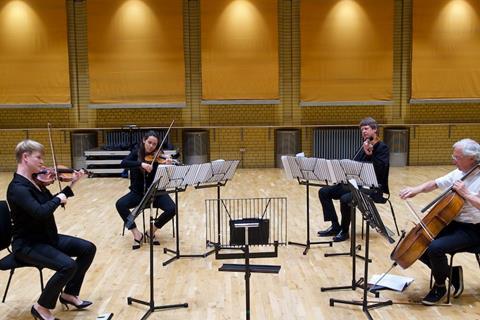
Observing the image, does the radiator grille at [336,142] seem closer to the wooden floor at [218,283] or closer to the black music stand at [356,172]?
the wooden floor at [218,283]

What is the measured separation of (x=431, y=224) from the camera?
4352mm

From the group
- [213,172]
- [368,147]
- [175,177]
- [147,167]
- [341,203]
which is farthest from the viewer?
[341,203]

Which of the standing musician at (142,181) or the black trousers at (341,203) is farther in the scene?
the black trousers at (341,203)

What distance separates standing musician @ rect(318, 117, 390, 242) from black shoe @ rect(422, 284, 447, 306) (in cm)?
178

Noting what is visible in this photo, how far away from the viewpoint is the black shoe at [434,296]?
454 centimetres

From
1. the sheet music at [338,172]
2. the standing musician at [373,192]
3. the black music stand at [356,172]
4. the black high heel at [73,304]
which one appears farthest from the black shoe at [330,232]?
the black high heel at [73,304]

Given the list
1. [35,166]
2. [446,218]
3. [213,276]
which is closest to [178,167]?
[213,276]

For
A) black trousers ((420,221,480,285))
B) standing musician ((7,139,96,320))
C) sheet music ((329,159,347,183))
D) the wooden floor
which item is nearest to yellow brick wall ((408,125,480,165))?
the wooden floor

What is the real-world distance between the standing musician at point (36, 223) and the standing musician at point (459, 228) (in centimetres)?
292

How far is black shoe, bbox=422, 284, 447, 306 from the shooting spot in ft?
14.9

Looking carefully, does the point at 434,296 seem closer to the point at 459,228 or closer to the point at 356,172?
the point at 459,228

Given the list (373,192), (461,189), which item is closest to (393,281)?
(461,189)

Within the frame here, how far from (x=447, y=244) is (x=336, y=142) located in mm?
9023

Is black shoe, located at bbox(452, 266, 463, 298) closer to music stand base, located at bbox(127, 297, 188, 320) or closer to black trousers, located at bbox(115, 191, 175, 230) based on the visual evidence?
music stand base, located at bbox(127, 297, 188, 320)
